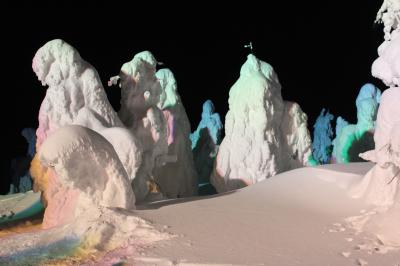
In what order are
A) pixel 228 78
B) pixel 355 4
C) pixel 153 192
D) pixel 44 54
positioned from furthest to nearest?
pixel 228 78, pixel 355 4, pixel 153 192, pixel 44 54

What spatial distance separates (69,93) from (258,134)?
273cm

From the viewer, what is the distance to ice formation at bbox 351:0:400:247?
326 centimetres

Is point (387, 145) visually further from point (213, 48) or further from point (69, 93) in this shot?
point (213, 48)

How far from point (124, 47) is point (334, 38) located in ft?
22.4

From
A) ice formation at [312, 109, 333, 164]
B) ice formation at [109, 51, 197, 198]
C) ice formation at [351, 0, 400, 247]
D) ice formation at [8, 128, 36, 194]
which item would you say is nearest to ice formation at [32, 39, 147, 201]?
ice formation at [109, 51, 197, 198]

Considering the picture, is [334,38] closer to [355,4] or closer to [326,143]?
[355,4]

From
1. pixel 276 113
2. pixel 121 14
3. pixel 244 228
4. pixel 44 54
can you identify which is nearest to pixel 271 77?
pixel 276 113

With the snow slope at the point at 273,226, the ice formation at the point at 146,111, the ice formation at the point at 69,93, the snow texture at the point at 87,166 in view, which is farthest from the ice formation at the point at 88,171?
the ice formation at the point at 146,111

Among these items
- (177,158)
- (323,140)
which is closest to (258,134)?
(177,158)

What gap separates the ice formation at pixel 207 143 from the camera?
9.55 m

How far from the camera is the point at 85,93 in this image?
5.64 m

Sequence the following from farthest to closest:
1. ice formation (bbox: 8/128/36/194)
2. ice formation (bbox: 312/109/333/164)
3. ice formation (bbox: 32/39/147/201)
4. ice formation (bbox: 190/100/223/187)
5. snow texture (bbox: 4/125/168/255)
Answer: ice formation (bbox: 312/109/333/164) → ice formation (bbox: 8/128/36/194) → ice formation (bbox: 190/100/223/187) → ice formation (bbox: 32/39/147/201) → snow texture (bbox: 4/125/168/255)

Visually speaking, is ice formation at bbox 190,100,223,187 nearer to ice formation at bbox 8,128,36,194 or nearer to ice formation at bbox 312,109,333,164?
ice formation at bbox 312,109,333,164

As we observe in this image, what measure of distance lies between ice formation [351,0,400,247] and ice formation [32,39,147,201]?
2719 mm
